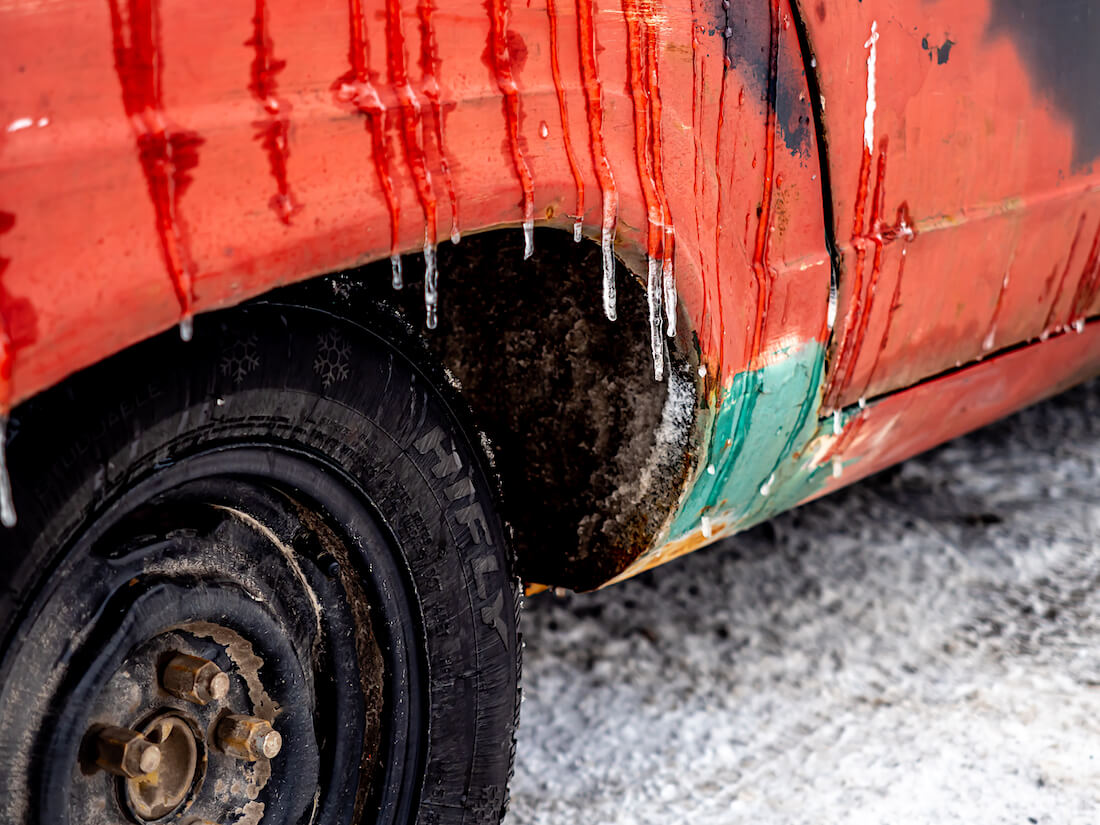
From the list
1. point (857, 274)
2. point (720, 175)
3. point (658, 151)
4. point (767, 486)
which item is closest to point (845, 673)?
point (767, 486)

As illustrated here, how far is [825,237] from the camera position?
6.21 feet

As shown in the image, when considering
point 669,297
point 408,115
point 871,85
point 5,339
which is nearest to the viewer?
point 5,339

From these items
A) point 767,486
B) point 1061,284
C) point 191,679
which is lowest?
point 767,486

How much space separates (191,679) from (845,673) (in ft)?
5.92

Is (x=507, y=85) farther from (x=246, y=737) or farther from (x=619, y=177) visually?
(x=246, y=737)

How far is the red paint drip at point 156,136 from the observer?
37.8 inches

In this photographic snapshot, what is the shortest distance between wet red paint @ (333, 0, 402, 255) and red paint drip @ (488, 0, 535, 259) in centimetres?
20

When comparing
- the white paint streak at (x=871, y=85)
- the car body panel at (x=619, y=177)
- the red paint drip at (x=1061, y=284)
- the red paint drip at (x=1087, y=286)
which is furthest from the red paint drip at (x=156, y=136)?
the red paint drip at (x=1087, y=286)

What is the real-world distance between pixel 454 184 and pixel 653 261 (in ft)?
1.29

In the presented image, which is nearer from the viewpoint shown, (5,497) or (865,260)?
(5,497)

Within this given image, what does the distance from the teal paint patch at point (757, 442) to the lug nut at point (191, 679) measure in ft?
2.76

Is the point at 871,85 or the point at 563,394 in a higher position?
the point at 871,85

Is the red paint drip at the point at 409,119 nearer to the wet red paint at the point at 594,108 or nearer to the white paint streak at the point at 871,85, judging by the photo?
the wet red paint at the point at 594,108

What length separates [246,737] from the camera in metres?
1.31
